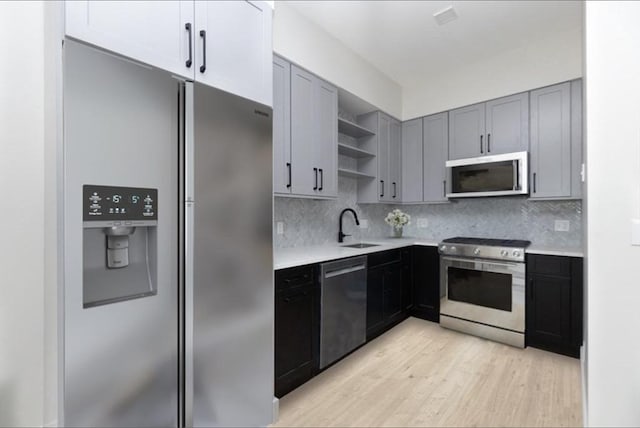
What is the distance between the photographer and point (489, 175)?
124 inches

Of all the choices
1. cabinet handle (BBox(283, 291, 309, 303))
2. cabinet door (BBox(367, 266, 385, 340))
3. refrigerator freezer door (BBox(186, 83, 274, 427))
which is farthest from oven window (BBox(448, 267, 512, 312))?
refrigerator freezer door (BBox(186, 83, 274, 427))

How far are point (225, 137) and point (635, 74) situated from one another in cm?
189

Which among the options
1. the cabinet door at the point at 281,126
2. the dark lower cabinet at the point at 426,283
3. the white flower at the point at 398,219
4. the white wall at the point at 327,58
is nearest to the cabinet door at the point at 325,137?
the white wall at the point at 327,58

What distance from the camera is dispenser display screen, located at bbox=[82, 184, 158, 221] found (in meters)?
1.11

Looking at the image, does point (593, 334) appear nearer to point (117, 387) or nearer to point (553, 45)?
point (117, 387)

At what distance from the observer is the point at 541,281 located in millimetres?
2697

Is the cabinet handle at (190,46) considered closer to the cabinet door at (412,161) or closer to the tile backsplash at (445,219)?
the tile backsplash at (445,219)

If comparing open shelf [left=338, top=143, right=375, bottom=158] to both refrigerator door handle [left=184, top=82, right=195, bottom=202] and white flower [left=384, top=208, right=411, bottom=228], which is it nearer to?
white flower [left=384, top=208, right=411, bottom=228]

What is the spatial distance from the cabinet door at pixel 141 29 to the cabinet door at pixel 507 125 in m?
3.07

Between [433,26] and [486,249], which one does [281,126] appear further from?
[486,249]

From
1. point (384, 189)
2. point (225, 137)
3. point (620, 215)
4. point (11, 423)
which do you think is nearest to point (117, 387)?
point (11, 423)

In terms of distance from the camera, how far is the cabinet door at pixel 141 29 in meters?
1.11

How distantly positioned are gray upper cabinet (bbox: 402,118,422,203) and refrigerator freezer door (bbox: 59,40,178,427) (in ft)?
10.2

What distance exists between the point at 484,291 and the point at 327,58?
106 inches
